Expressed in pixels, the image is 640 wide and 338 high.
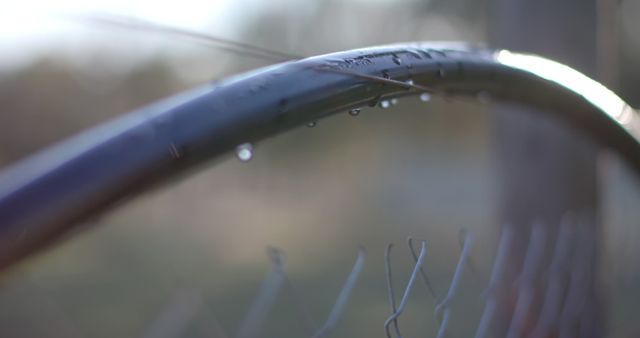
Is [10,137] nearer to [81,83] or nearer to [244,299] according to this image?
[81,83]

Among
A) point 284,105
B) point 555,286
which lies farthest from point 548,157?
point 284,105

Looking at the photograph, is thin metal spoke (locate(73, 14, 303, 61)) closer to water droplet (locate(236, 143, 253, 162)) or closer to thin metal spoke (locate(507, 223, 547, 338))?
water droplet (locate(236, 143, 253, 162))

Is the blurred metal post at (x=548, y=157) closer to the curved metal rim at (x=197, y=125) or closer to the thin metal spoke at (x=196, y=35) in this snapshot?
the curved metal rim at (x=197, y=125)

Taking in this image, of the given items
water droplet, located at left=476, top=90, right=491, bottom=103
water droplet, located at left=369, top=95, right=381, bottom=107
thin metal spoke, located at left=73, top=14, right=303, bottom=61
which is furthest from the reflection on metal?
thin metal spoke, located at left=73, top=14, right=303, bottom=61

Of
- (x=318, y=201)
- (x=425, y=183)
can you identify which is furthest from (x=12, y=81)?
(x=425, y=183)

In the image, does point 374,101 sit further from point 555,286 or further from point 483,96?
point 555,286
